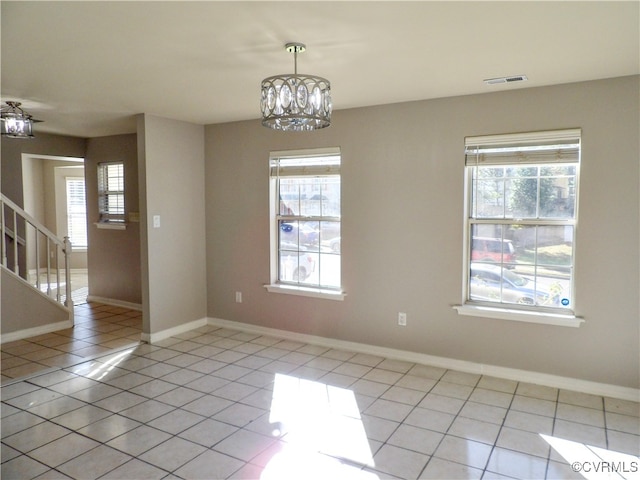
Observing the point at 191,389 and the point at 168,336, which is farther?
the point at 168,336

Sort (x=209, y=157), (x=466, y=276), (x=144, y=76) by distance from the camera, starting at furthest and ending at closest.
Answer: (x=209, y=157) < (x=466, y=276) < (x=144, y=76)

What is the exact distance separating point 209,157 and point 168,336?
6.69ft

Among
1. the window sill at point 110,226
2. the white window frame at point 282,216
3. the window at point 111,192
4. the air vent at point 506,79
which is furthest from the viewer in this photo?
the window at point 111,192

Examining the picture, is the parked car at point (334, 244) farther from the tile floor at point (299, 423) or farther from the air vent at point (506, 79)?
the air vent at point (506, 79)

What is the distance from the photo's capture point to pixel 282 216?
15.8 ft

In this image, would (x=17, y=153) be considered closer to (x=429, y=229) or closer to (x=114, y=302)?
(x=114, y=302)

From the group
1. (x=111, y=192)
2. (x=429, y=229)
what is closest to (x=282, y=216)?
(x=429, y=229)

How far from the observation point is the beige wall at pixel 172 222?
15.0 ft

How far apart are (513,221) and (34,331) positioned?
16.4 ft

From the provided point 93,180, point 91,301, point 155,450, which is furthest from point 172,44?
point 91,301

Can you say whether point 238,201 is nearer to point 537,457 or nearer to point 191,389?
point 191,389

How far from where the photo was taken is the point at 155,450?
2633 mm

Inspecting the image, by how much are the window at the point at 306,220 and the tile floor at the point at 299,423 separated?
0.95m

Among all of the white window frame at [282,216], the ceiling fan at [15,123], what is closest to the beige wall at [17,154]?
the ceiling fan at [15,123]
